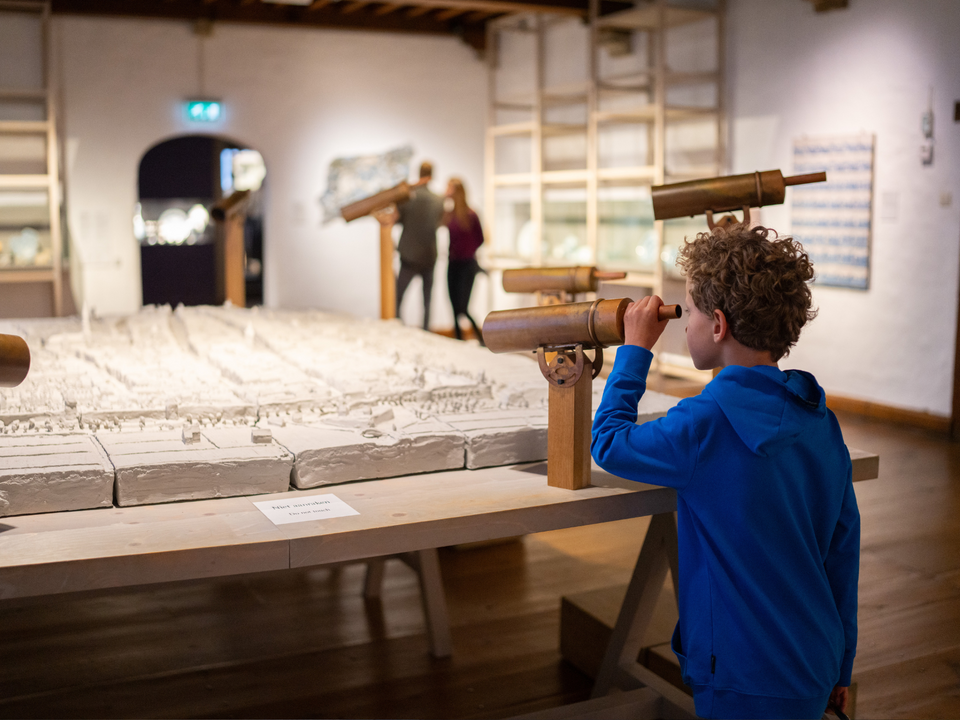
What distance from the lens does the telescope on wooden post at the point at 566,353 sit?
184 centimetres

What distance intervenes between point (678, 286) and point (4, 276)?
5.47 metres

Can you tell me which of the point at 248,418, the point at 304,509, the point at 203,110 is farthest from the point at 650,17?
the point at 304,509

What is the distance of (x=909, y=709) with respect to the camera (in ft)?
8.23

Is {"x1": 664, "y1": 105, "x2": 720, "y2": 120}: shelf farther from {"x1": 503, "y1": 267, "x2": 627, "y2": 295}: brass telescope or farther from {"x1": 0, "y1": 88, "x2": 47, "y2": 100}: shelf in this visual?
{"x1": 0, "y1": 88, "x2": 47, "y2": 100}: shelf

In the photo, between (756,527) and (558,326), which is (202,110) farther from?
(756,527)

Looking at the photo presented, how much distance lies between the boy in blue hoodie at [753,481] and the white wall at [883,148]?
4104 millimetres

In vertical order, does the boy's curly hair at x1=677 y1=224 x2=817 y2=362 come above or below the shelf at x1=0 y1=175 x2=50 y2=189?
below

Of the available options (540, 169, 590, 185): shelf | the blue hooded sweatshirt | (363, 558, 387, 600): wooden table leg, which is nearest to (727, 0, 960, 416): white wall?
(540, 169, 590, 185): shelf

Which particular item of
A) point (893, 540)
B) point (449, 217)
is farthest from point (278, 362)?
point (449, 217)

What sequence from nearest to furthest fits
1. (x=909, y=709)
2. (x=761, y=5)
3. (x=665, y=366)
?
(x=909, y=709) → (x=665, y=366) → (x=761, y=5)

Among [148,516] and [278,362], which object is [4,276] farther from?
[148,516]

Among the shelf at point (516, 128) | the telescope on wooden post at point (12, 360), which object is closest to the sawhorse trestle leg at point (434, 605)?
the telescope on wooden post at point (12, 360)

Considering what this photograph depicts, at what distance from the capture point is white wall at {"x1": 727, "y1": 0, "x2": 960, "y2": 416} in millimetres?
5613

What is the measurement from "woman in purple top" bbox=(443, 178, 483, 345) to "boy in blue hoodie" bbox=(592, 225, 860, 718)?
17.7 ft
